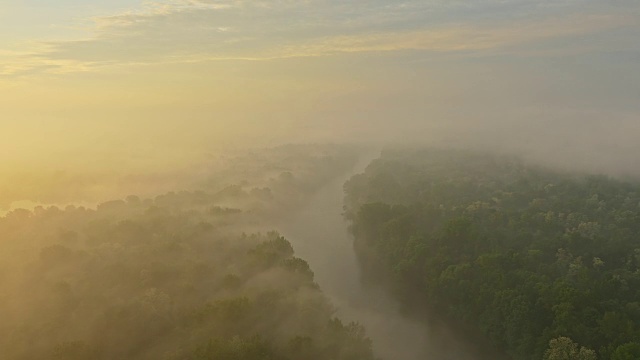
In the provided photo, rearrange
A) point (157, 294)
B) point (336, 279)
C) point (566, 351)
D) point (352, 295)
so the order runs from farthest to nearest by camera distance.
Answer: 1. point (336, 279)
2. point (352, 295)
3. point (157, 294)
4. point (566, 351)

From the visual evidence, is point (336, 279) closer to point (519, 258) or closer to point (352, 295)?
point (352, 295)

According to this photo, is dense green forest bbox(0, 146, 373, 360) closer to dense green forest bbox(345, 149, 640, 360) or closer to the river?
the river

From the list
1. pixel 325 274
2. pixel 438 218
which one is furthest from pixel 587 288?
pixel 325 274

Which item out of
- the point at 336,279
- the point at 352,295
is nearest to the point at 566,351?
the point at 352,295

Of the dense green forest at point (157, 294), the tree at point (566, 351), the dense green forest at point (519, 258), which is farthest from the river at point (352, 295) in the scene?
the tree at point (566, 351)

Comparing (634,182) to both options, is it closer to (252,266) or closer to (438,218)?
(438,218)
